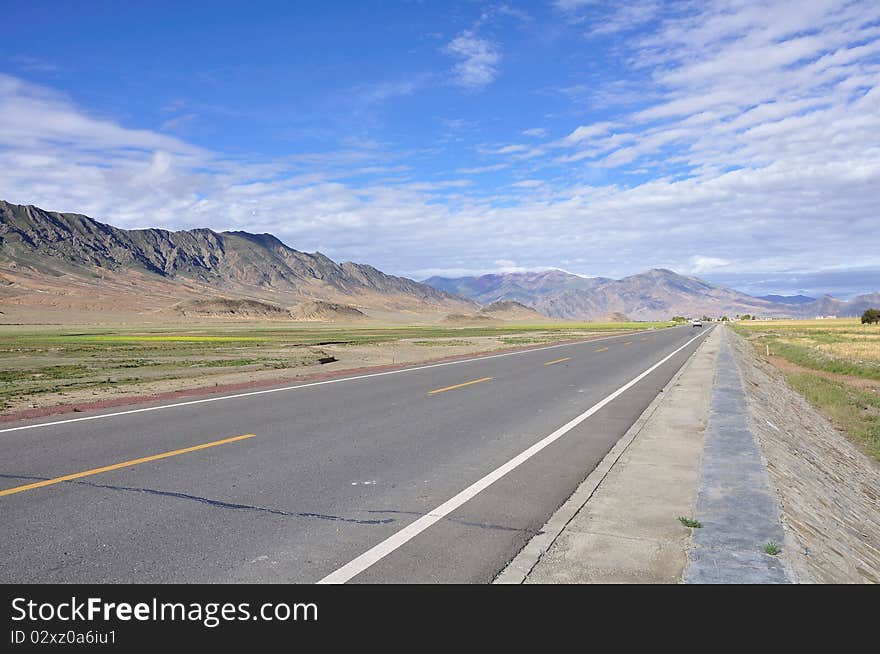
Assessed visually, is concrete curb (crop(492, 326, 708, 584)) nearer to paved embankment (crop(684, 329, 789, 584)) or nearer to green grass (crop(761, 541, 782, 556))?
paved embankment (crop(684, 329, 789, 584))

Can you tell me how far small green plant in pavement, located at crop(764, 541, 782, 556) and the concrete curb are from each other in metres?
1.62

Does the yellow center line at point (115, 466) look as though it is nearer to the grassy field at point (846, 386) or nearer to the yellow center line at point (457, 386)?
the yellow center line at point (457, 386)

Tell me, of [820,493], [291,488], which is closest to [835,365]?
[820,493]

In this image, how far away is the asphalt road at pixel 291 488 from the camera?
4.81m

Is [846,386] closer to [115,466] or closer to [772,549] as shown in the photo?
[772,549]

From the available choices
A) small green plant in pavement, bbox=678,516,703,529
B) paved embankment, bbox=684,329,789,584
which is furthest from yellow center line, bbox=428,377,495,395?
small green plant in pavement, bbox=678,516,703,529

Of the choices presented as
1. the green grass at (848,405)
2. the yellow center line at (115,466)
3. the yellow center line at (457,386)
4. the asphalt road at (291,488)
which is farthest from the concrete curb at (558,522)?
the green grass at (848,405)

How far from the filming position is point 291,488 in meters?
6.86

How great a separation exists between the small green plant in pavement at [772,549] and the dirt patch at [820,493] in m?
0.08

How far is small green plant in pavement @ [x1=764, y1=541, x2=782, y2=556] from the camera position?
4738mm

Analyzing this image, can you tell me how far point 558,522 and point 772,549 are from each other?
1.76m
